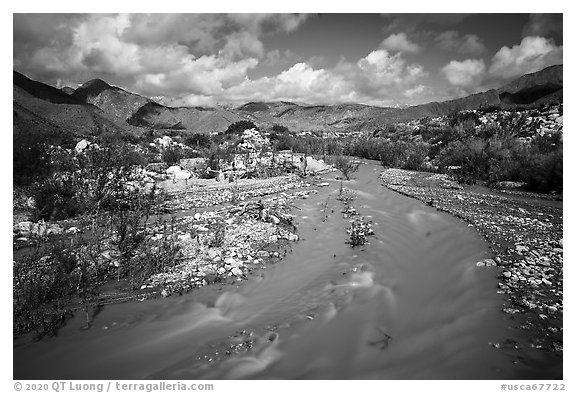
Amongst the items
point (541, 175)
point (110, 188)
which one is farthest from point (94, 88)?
point (541, 175)

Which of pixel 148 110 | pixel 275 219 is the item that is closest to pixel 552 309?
pixel 275 219

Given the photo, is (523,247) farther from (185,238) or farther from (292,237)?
(185,238)

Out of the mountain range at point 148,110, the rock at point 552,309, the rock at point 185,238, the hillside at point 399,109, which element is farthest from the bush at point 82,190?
the hillside at point 399,109

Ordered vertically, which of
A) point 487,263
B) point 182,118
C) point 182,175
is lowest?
point 487,263

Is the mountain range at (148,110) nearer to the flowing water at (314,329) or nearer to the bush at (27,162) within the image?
the bush at (27,162)

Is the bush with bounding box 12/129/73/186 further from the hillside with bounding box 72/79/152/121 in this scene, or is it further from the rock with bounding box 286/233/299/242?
the hillside with bounding box 72/79/152/121

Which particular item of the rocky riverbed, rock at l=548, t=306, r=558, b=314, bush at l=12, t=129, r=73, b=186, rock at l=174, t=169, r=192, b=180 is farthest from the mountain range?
rock at l=174, t=169, r=192, b=180
